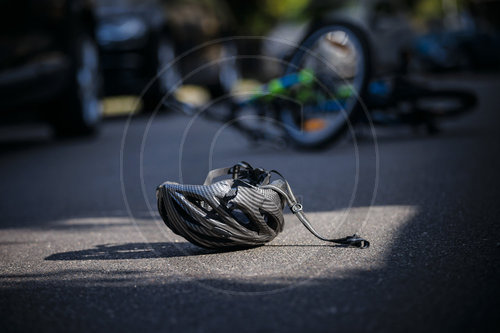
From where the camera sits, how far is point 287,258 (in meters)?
3.09

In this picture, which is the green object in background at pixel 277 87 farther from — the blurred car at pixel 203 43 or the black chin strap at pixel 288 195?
the blurred car at pixel 203 43

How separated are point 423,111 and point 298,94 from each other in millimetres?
1513

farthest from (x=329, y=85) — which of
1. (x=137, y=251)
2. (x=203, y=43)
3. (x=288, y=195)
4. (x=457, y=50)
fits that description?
(x=457, y=50)

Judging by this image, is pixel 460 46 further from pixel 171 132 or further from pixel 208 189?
pixel 208 189

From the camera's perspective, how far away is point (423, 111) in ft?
23.7

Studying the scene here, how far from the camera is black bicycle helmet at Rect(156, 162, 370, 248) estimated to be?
10.2 ft

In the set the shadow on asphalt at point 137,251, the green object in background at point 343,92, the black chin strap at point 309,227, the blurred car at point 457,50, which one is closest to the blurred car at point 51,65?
the green object in background at point 343,92

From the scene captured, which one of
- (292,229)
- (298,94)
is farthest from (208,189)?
(298,94)

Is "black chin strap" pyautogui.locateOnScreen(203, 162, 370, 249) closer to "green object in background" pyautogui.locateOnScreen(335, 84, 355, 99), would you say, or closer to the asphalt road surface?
the asphalt road surface

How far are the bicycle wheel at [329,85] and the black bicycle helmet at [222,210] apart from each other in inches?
123

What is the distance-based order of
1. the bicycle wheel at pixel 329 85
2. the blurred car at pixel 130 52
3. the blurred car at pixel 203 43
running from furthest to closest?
the blurred car at pixel 203 43, the blurred car at pixel 130 52, the bicycle wheel at pixel 329 85

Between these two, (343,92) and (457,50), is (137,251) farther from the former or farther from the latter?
(457,50)

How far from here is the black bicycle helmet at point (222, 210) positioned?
3.10m

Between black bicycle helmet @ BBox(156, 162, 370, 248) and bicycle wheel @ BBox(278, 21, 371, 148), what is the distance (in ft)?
10.3
